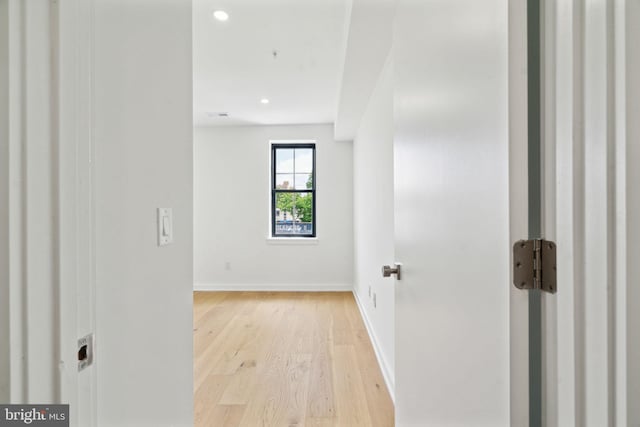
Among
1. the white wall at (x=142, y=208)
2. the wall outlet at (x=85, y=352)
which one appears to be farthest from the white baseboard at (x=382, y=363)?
the wall outlet at (x=85, y=352)

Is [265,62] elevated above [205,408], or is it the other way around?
[265,62]

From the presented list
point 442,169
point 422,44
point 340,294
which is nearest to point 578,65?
point 442,169

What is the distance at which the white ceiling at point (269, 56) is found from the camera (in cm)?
221

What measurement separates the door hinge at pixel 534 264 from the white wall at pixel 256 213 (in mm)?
4514

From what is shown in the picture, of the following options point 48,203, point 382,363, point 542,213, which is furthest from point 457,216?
point 382,363

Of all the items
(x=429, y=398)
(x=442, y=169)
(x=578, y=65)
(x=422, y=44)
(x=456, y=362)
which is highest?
(x=422, y=44)

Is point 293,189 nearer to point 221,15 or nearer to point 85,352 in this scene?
point 221,15

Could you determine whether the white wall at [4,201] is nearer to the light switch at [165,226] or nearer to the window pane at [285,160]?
the light switch at [165,226]

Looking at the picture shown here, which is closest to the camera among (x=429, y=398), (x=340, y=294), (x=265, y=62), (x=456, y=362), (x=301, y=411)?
(x=456, y=362)

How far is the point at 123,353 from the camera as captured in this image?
0.77 meters

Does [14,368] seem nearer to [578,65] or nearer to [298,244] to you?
[578,65]

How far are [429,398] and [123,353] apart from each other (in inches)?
31.8

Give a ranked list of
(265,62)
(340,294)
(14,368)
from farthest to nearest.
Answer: (340,294)
(265,62)
(14,368)

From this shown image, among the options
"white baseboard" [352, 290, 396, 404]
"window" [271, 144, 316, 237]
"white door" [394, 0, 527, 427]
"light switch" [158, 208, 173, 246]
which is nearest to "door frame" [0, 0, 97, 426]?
"light switch" [158, 208, 173, 246]
